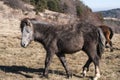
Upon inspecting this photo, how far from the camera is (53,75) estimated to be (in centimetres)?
1098

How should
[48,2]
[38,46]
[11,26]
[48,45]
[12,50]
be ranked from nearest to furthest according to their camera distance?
[48,45], [12,50], [38,46], [11,26], [48,2]

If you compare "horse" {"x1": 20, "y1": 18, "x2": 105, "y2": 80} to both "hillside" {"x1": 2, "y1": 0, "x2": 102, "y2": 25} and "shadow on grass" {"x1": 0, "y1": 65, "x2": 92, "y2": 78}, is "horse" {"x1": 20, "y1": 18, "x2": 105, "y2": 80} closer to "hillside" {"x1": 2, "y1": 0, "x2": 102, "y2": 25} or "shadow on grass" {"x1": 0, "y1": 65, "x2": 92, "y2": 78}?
"shadow on grass" {"x1": 0, "y1": 65, "x2": 92, "y2": 78}

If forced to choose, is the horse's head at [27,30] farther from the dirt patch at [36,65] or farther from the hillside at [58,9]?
the hillside at [58,9]

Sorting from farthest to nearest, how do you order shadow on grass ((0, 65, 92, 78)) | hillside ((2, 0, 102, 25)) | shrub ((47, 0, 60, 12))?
shrub ((47, 0, 60, 12))
hillside ((2, 0, 102, 25))
shadow on grass ((0, 65, 92, 78))

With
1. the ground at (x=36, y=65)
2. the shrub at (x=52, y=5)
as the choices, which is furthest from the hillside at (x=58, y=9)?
the ground at (x=36, y=65)

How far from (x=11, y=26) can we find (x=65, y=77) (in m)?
17.8

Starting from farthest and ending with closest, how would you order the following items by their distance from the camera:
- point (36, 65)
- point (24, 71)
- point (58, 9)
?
point (58, 9)
point (36, 65)
point (24, 71)

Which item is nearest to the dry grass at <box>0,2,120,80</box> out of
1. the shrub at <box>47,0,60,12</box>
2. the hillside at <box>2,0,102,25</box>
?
the hillside at <box>2,0,102,25</box>

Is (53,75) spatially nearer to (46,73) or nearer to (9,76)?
(46,73)

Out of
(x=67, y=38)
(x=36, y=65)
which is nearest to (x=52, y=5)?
(x=36, y=65)

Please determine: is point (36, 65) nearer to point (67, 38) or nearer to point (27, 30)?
point (67, 38)

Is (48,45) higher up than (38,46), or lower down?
higher up

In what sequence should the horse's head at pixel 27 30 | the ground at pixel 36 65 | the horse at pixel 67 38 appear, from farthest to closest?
the ground at pixel 36 65, the horse at pixel 67 38, the horse's head at pixel 27 30

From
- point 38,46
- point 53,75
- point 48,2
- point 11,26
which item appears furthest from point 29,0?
point 53,75
